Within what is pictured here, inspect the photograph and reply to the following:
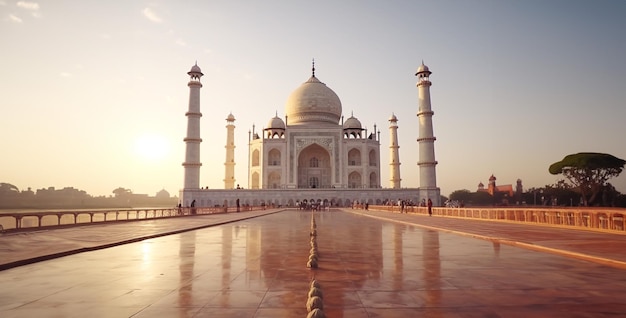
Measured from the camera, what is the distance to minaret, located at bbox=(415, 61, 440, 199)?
4394cm

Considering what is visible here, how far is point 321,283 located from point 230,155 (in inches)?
2088

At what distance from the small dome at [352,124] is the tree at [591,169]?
2580 cm

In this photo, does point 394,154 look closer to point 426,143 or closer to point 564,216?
point 426,143

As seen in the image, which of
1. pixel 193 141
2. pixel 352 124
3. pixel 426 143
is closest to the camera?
pixel 426 143

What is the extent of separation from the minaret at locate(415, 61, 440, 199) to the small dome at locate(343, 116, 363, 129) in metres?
16.2

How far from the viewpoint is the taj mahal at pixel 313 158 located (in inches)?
1768

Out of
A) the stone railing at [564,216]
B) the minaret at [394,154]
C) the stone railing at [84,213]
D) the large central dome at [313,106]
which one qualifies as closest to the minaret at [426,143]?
the minaret at [394,154]

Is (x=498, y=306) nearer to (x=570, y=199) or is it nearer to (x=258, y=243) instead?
(x=258, y=243)

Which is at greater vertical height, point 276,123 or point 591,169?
point 276,123

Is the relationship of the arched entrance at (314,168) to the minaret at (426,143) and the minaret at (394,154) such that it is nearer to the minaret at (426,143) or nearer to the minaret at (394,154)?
the minaret at (394,154)

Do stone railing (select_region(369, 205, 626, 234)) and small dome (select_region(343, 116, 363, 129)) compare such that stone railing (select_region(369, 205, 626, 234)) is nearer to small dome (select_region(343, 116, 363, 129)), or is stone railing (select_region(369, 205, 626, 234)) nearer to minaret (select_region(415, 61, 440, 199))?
minaret (select_region(415, 61, 440, 199))

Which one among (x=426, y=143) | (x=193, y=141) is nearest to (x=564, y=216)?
(x=426, y=143)

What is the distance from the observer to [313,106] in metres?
58.9

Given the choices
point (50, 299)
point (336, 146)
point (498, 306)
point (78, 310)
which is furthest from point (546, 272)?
point (336, 146)
